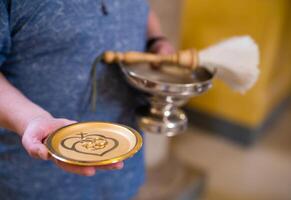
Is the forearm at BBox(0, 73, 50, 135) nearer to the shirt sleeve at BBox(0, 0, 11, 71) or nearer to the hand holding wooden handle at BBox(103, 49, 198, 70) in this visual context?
the shirt sleeve at BBox(0, 0, 11, 71)

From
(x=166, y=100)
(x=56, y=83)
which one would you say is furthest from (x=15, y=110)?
(x=166, y=100)

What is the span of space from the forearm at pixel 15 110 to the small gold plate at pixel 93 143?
2.0 inches

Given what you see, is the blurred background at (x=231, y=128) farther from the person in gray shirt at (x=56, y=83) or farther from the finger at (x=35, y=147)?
the finger at (x=35, y=147)

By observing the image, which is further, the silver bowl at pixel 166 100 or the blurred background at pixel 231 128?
the blurred background at pixel 231 128

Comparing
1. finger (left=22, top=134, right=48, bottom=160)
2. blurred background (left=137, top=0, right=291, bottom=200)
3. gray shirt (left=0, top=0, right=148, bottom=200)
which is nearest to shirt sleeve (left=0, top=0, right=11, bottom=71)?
gray shirt (left=0, top=0, right=148, bottom=200)

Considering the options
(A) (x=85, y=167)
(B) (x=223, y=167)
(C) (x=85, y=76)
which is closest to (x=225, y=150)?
(B) (x=223, y=167)

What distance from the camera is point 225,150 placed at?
1.64 metres

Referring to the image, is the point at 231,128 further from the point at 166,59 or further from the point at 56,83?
the point at 56,83

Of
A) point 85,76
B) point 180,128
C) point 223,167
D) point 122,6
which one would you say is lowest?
point 223,167

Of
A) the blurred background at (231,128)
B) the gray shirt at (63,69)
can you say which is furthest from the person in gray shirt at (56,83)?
the blurred background at (231,128)

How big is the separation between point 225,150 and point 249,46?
1003 millimetres

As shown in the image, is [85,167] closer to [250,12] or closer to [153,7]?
[153,7]

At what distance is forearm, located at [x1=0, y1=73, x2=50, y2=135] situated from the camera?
1.59 feet

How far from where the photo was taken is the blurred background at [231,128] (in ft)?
4.33
